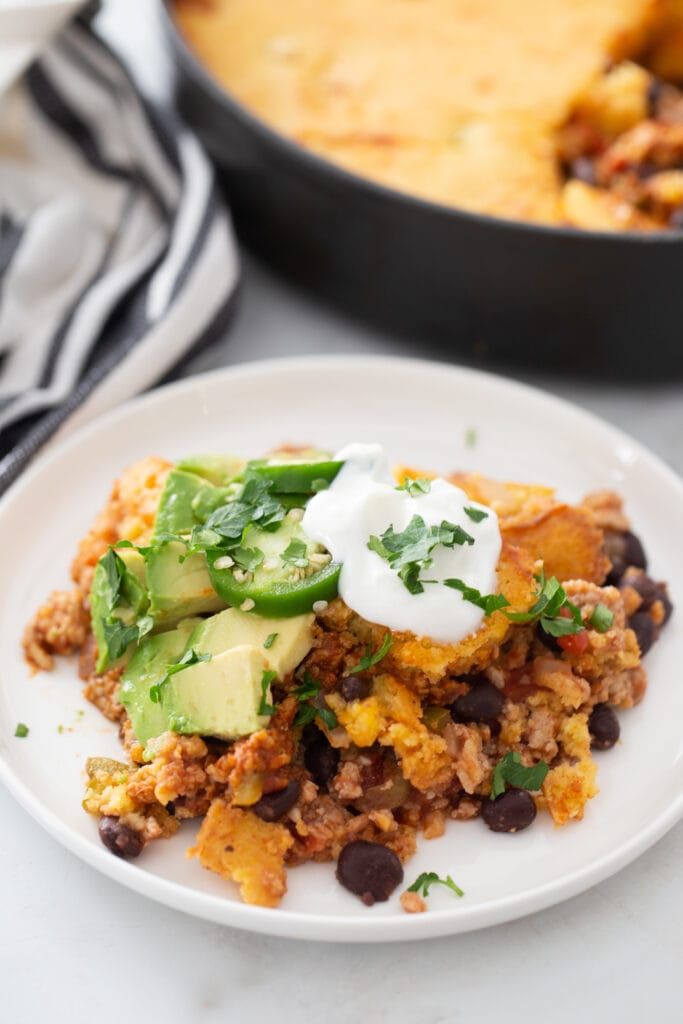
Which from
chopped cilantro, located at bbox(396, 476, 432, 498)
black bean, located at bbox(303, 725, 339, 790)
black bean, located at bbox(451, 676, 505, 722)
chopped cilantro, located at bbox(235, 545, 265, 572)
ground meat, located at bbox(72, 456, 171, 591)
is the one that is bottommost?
black bean, located at bbox(451, 676, 505, 722)

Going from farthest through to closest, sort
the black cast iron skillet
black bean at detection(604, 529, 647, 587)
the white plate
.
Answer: the black cast iron skillet, black bean at detection(604, 529, 647, 587), the white plate

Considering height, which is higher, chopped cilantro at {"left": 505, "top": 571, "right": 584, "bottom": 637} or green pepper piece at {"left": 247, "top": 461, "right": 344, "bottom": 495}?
green pepper piece at {"left": 247, "top": 461, "right": 344, "bottom": 495}

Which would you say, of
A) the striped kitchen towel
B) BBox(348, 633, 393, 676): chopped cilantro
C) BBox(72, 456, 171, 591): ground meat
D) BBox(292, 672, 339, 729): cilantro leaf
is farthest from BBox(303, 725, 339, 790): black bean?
the striped kitchen towel

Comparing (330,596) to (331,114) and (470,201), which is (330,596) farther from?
(331,114)

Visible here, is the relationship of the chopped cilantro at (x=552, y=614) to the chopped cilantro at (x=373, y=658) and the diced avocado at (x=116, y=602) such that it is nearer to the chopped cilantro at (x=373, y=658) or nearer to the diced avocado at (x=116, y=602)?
the chopped cilantro at (x=373, y=658)

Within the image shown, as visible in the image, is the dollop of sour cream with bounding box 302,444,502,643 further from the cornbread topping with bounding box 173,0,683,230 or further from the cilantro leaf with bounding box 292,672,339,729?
the cornbread topping with bounding box 173,0,683,230
